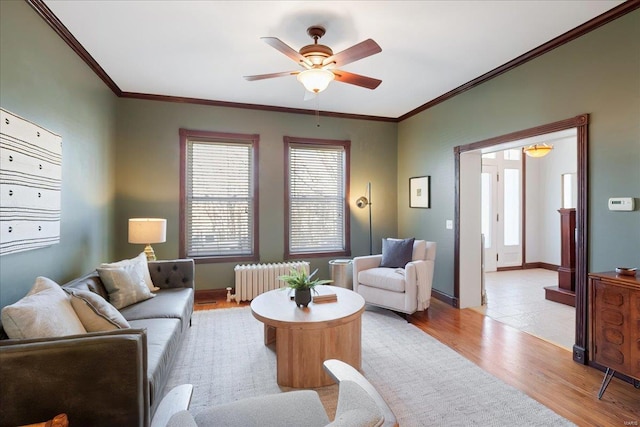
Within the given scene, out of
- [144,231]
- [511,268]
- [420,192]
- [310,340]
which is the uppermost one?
[420,192]

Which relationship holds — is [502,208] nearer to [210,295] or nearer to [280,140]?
[280,140]

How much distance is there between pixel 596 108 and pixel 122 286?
432 cm

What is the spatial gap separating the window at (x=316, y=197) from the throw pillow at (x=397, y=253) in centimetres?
115

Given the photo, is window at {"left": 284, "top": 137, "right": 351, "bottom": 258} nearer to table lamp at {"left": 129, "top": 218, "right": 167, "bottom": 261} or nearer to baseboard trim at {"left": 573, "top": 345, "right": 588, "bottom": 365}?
table lamp at {"left": 129, "top": 218, "right": 167, "bottom": 261}

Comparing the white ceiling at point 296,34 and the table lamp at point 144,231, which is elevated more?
the white ceiling at point 296,34

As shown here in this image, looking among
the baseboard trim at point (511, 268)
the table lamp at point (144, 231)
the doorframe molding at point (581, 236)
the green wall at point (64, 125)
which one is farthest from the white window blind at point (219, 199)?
the baseboard trim at point (511, 268)

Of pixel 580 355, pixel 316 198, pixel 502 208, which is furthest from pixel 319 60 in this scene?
pixel 502 208

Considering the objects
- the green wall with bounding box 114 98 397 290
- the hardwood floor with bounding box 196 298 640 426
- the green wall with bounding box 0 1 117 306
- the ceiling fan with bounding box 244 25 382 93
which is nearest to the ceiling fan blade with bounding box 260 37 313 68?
the ceiling fan with bounding box 244 25 382 93

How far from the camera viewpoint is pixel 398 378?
8.21 feet

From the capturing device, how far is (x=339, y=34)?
2.89m

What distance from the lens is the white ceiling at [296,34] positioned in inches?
99.0

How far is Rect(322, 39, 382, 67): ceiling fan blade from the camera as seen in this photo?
2.32 m

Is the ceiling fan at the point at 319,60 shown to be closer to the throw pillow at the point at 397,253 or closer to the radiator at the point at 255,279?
the throw pillow at the point at 397,253

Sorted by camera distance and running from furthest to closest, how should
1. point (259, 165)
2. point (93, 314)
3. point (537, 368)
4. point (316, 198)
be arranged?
point (316, 198) → point (259, 165) → point (537, 368) → point (93, 314)
